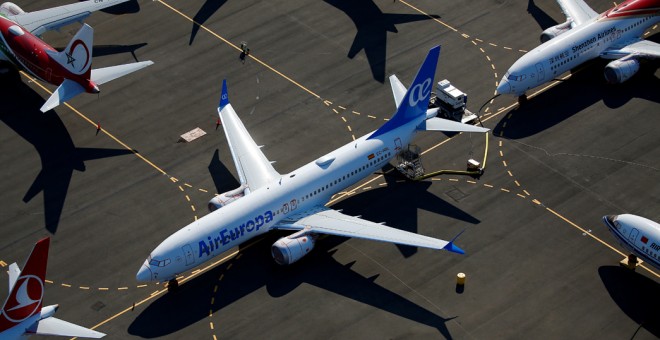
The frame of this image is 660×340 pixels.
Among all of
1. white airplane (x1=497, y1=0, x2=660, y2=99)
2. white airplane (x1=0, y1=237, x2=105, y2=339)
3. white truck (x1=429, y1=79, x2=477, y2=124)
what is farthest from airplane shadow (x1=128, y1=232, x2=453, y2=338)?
white airplane (x1=497, y1=0, x2=660, y2=99)

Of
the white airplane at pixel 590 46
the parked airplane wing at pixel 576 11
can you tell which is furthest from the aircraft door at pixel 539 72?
the parked airplane wing at pixel 576 11

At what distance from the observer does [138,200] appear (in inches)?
3612

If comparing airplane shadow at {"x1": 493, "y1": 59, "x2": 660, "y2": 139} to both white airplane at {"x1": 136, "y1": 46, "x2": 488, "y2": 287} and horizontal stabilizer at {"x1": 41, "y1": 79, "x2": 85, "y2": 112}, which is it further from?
horizontal stabilizer at {"x1": 41, "y1": 79, "x2": 85, "y2": 112}

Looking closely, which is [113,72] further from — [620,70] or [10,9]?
[620,70]

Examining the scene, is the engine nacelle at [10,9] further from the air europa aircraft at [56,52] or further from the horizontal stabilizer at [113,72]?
the horizontal stabilizer at [113,72]

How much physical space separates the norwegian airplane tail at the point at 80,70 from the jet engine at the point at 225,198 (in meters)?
20.0

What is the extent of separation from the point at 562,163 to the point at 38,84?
57818 millimetres

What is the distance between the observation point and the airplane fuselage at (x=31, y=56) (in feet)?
328

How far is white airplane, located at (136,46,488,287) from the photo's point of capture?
7962 cm

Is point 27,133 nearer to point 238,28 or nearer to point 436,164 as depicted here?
point 238,28

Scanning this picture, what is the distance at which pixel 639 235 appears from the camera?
79.6 m

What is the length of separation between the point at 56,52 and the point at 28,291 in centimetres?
4090

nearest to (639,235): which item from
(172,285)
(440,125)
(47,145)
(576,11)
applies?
(440,125)

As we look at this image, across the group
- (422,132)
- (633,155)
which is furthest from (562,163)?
(422,132)
